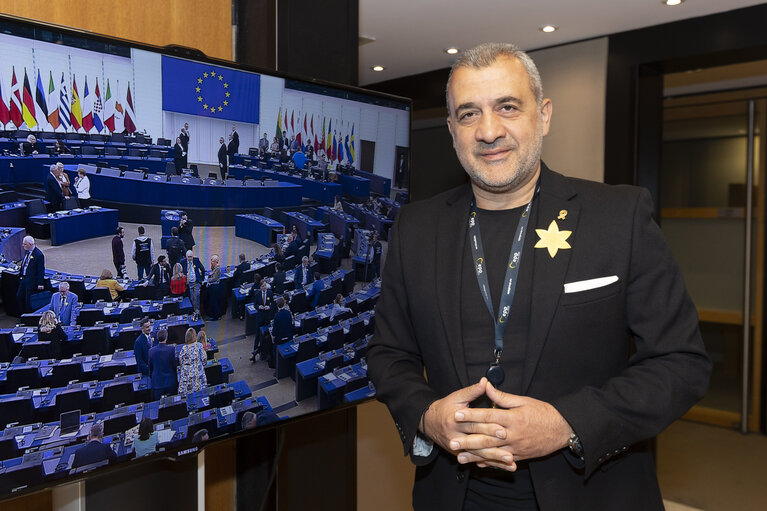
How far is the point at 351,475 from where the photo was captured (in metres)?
2.46

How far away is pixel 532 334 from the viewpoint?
1448 millimetres

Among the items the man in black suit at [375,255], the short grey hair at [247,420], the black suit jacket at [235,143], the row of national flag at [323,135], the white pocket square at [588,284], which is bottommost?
the short grey hair at [247,420]

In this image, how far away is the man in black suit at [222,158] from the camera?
1692 millimetres

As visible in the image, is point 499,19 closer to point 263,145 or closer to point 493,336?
point 263,145

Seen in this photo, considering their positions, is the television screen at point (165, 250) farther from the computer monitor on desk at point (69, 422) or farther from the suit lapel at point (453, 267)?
the suit lapel at point (453, 267)

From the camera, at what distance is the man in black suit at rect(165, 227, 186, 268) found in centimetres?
159

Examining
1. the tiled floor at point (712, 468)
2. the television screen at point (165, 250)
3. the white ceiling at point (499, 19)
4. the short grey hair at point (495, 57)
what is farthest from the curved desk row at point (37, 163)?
the tiled floor at point (712, 468)

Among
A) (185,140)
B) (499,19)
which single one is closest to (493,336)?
(185,140)

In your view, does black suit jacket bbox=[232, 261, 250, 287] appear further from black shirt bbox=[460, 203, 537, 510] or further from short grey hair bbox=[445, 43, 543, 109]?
short grey hair bbox=[445, 43, 543, 109]

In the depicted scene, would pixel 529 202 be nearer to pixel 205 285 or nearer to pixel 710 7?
pixel 205 285

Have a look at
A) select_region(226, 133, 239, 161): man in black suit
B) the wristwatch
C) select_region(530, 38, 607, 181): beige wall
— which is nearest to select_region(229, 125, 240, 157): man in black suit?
select_region(226, 133, 239, 161): man in black suit

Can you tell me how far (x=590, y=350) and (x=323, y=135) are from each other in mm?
1026

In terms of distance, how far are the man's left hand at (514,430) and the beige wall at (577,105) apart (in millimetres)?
3399

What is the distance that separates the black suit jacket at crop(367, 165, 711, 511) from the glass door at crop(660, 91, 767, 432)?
15.8ft
